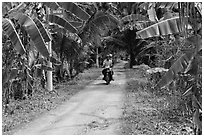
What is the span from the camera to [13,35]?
4.04 metres

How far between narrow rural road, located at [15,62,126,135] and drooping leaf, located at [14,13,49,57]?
1.31 metres

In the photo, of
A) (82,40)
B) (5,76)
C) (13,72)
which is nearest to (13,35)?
(5,76)

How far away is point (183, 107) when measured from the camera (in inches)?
203

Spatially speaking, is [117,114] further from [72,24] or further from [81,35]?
[81,35]

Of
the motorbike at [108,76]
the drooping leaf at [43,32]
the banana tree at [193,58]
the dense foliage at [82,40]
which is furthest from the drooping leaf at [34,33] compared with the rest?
the motorbike at [108,76]

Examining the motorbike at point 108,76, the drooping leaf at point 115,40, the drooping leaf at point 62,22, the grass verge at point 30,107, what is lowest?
the grass verge at point 30,107

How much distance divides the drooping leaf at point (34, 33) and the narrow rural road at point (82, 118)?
1308mm

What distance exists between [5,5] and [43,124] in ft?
6.66

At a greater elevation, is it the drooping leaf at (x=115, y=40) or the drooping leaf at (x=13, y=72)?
the drooping leaf at (x=115, y=40)

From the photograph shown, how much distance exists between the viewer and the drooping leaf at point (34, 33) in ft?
13.0

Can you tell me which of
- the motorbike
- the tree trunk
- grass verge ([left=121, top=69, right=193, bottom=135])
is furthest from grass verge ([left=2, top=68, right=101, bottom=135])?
the tree trunk

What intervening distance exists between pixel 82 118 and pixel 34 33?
201 cm

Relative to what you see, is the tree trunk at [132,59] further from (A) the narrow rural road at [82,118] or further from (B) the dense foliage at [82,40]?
(A) the narrow rural road at [82,118]

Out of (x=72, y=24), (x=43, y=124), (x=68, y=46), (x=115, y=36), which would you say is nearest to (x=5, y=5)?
(x=72, y=24)
